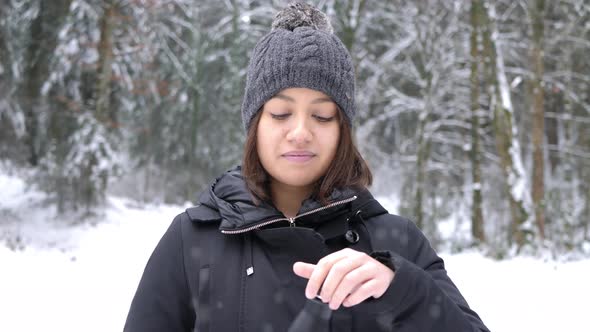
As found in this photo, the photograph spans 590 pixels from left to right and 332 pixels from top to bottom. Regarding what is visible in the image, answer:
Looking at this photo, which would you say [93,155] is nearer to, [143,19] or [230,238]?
[143,19]

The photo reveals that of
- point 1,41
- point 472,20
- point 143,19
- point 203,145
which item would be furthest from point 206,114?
point 472,20

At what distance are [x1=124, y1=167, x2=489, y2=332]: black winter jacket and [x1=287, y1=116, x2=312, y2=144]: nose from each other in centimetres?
19

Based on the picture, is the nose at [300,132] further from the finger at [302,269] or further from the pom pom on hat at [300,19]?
the finger at [302,269]

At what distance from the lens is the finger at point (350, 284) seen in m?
1.08

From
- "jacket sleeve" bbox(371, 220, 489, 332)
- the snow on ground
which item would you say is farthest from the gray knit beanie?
the snow on ground

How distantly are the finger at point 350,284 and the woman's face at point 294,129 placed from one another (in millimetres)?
555

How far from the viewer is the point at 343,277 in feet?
3.59

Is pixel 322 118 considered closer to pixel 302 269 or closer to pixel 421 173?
pixel 302 269

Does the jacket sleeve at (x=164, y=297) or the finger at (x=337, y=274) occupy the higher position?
the finger at (x=337, y=274)

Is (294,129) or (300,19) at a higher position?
(300,19)

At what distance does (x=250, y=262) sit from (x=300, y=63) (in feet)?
2.06

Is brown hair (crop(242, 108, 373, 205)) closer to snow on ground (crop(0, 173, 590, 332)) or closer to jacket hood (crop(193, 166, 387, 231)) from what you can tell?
jacket hood (crop(193, 166, 387, 231))

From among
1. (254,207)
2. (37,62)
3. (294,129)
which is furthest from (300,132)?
(37,62)

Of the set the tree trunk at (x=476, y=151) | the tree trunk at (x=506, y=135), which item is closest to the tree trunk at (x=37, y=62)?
the tree trunk at (x=506, y=135)
